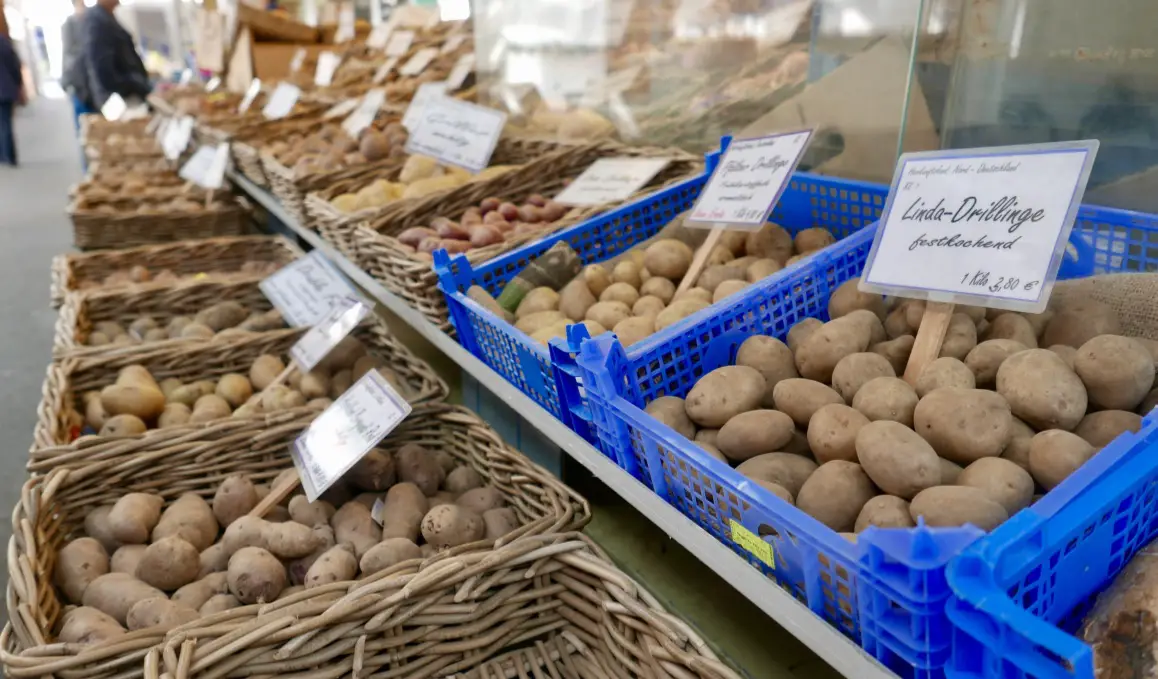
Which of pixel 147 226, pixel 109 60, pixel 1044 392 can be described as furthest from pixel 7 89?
pixel 1044 392

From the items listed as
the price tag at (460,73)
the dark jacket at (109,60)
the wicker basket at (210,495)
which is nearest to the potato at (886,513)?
the wicker basket at (210,495)

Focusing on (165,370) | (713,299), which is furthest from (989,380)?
(165,370)

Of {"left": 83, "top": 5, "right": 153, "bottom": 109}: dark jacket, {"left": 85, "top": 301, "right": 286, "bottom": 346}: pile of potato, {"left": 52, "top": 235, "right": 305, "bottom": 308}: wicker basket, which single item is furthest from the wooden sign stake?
{"left": 83, "top": 5, "right": 153, "bottom": 109}: dark jacket

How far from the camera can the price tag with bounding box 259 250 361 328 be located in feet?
6.89

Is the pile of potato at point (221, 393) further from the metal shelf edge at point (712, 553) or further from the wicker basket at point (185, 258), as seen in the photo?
the wicker basket at point (185, 258)

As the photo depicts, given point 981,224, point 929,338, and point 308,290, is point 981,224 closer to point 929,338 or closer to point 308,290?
point 929,338

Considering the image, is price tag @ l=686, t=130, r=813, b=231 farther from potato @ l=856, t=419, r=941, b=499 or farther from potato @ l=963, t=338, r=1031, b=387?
potato @ l=856, t=419, r=941, b=499

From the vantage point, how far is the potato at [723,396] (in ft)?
3.45

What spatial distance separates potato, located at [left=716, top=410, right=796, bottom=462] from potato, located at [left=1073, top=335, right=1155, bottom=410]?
1.08ft

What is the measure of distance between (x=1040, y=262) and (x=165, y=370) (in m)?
1.89

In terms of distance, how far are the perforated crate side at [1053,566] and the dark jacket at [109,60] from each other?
754 centimetres

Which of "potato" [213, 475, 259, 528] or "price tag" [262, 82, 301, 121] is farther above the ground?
"price tag" [262, 82, 301, 121]

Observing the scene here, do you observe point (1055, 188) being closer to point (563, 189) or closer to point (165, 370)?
point (563, 189)

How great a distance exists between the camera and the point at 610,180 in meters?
2.08
